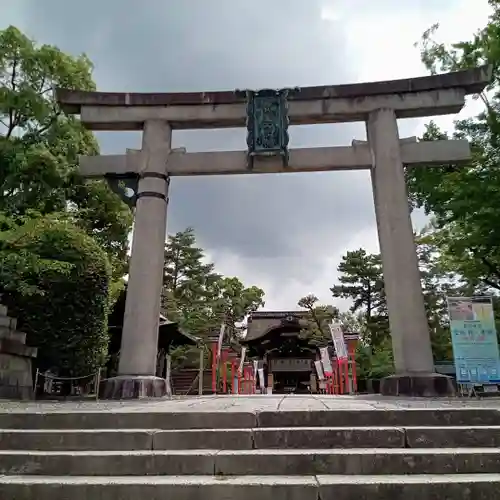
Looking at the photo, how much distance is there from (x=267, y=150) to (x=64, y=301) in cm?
598

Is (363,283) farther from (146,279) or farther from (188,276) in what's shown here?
(146,279)

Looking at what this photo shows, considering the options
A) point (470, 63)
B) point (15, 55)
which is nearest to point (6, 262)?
point (15, 55)

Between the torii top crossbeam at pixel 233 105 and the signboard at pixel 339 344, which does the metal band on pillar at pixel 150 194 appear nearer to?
the torii top crossbeam at pixel 233 105

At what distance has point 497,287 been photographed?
14711 mm

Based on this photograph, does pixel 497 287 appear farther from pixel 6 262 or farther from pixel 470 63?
pixel 6 262

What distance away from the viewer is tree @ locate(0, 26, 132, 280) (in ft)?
46.9

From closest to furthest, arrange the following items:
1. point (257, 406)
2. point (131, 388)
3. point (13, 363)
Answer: point (257, 406)
point (131, 388)
point (13, 363)

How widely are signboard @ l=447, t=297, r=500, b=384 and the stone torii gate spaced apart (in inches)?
61.4

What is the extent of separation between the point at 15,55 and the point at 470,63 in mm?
14621

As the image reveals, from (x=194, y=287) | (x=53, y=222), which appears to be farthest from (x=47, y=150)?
(x=194, y=287)

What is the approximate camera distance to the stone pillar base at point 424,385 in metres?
6.92

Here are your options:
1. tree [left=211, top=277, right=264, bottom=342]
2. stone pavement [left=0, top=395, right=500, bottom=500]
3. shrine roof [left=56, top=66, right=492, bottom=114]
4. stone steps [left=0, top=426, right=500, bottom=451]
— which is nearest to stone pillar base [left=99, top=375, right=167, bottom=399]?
stone pavement [left=0, top=395, right=500, bottom=500]

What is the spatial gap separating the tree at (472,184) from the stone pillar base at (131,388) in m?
7.70

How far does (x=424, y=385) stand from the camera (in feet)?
22.8
